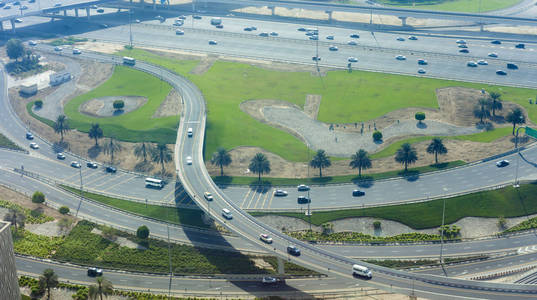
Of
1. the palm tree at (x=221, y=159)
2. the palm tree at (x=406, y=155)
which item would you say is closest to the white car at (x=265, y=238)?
the palm tree at (x=221, y=159)

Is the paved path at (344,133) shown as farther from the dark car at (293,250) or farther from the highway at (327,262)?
the dark car at (293,250)

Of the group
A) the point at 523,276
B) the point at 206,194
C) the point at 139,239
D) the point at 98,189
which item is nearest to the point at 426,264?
the point at 523,276

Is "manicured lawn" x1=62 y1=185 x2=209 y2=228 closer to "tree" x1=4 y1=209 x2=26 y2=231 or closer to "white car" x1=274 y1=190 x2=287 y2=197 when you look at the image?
"tree" x1=4 y1=209 x2=26 y2=231

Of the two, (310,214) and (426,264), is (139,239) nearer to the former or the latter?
(310,214)

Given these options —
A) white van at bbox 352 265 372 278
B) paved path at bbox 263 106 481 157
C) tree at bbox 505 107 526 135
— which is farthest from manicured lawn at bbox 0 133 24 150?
tree at bbox 505 107 526 135

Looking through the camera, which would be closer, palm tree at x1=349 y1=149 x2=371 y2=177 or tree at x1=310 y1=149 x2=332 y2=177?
palm tree at x1=349 y1=149 x2=371 y2=177
